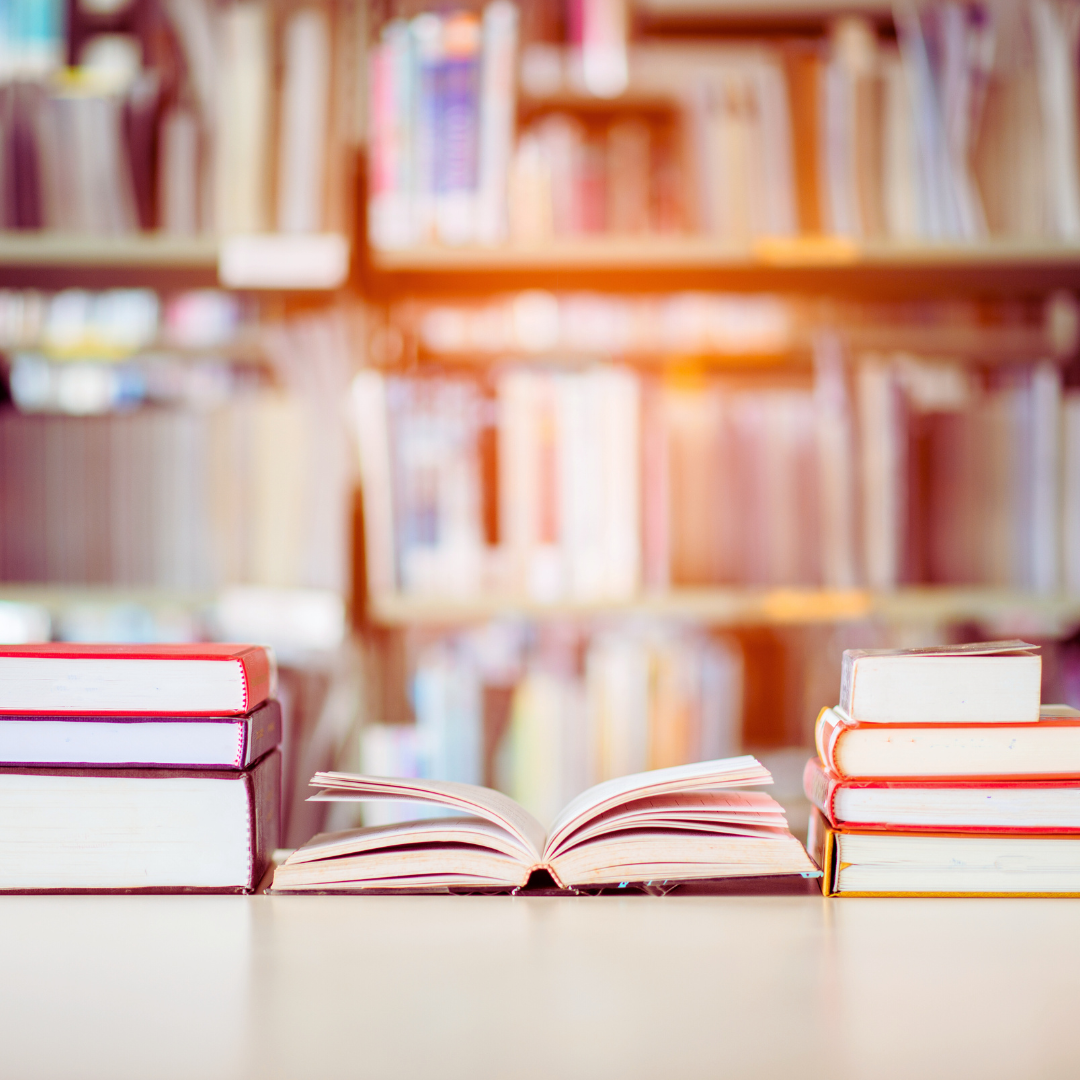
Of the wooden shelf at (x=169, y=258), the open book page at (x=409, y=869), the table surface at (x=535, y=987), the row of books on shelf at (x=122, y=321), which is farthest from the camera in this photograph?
the row of books on shelf at (x=122, y=321)

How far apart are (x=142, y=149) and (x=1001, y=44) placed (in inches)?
51.3

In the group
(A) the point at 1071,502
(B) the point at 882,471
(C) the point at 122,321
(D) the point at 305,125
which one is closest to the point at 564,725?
(B) the point at 882,471

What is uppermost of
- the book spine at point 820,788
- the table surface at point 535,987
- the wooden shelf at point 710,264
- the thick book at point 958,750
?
the wooden shelf at point 710,264

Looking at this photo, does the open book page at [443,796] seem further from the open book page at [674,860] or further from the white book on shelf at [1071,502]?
the white book on shelf at [1071,502]

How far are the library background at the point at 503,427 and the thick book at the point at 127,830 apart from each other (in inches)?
24.5

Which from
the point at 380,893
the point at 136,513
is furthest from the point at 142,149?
the point at 380,893

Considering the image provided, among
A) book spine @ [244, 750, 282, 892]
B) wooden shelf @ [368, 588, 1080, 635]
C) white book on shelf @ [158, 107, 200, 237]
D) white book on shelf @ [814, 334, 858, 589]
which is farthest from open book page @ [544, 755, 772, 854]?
white book on shelf @ [158, 107, 200, 237]

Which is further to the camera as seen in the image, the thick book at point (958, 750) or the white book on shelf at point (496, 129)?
the white book on shelf at point (496, 129)

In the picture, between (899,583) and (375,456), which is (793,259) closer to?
(899,583)

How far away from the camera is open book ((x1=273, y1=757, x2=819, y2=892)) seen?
60 cm

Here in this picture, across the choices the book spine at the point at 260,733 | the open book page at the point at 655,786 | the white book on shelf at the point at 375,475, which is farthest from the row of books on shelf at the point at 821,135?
the open book page at the point at 655,786

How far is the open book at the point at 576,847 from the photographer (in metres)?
0.60

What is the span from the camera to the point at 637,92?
1.51 meters

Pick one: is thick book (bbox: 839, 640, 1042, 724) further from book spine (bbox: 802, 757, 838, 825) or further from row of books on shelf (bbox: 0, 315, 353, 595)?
row of books on shelf (bbox: 0, 315, 353, 595)
